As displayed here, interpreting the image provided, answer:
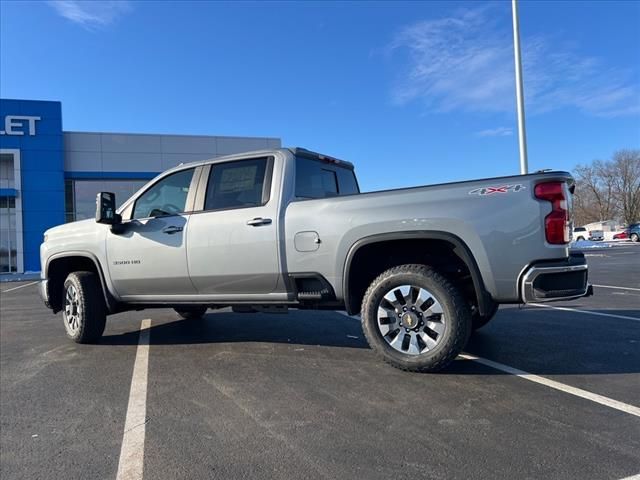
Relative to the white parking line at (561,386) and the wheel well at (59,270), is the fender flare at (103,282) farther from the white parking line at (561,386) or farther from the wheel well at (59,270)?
the white parking line at (561,386)

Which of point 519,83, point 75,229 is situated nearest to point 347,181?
point 75,229

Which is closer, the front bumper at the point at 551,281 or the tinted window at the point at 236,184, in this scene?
the front bumper at the point at 551,281

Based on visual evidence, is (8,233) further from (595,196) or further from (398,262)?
(595,196)

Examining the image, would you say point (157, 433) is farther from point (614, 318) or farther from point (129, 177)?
point (129, 177)

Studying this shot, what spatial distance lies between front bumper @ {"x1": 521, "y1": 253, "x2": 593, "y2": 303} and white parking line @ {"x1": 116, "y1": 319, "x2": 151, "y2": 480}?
116 inches

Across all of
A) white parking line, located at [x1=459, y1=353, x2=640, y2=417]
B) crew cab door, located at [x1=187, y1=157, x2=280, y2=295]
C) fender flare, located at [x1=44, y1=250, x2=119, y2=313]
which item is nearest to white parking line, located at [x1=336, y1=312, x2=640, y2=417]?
white parking line, located at [x1=459, y1=353, x2=640, y2=417]

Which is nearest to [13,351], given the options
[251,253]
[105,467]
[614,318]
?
[251,253]

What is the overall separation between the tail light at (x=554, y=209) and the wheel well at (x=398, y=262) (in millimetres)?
806

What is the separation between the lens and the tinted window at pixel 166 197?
17.8 feet

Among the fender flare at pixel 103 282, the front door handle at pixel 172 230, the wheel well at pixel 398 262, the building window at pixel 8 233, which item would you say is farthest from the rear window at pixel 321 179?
the building window at pixel 8 233

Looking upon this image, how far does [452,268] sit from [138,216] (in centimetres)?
352

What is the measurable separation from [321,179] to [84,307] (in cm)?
309

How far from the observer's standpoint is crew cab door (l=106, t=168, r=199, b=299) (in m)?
5.24

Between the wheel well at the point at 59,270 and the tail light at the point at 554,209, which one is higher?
the tail light at the point at 554,209
